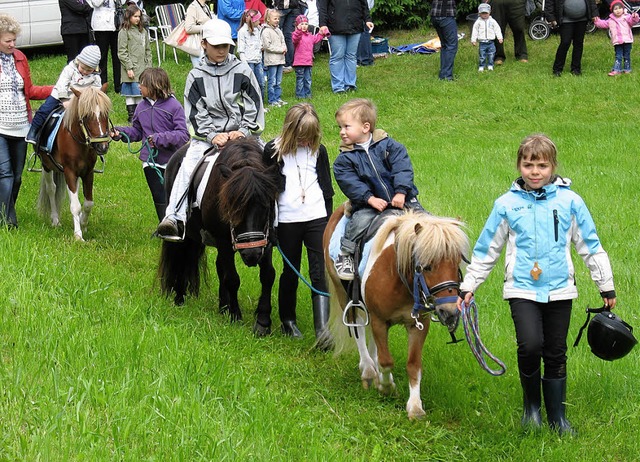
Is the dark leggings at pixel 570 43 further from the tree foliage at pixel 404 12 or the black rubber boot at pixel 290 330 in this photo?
the black rubber boot at pixel 290 330

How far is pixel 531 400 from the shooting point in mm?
6109

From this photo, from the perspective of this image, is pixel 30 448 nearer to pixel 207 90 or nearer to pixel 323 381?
pixel 323 381

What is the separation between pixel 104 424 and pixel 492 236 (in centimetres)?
265

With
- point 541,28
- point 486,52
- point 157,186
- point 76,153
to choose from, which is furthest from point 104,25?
point 541,28

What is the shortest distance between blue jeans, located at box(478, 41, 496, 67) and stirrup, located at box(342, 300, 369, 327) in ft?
52.7

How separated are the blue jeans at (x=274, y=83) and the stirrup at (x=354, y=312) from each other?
13150 millimetres

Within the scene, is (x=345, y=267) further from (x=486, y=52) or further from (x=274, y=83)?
(x=486, y=52)

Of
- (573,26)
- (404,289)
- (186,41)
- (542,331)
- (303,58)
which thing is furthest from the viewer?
(573,26)

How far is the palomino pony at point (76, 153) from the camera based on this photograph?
10711 millimetres

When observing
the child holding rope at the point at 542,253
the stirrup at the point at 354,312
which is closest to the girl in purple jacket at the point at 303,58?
the stirrup at the point at 354,312

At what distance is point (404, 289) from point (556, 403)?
1.23m

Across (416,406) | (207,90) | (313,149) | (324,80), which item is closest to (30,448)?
(416,406)

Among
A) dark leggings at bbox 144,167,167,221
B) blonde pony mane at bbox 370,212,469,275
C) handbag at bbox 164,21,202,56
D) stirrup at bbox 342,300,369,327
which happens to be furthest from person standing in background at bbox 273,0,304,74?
blonde pony mane at bbox 370,212,469,275

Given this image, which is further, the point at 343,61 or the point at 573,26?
the point at 573,26
